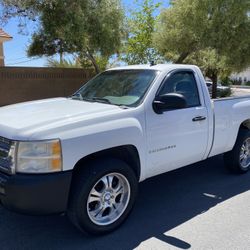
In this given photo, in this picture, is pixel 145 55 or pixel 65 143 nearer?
pixel 65 143

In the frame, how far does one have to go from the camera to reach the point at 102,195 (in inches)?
141

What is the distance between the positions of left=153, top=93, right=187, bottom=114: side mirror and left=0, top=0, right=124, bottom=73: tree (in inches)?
260

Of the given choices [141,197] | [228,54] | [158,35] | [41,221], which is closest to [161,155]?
[141,197]

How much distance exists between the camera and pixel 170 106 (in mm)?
3973

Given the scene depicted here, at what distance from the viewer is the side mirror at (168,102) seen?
12.8 feet

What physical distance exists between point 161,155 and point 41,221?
5.36 ft

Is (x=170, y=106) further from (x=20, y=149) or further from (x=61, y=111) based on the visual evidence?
(x=20, y=149)

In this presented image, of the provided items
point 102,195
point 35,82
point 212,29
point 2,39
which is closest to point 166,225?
point 102,195

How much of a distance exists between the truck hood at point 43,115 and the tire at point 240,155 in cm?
258

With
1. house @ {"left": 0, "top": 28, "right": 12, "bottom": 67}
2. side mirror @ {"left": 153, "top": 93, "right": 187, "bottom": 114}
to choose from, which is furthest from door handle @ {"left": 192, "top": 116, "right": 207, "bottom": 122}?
house @ {"left": 0, "top": 28, "right": 12, "bottom": 67}

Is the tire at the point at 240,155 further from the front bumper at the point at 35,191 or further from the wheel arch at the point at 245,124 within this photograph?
the front bumper at the point at 35,191

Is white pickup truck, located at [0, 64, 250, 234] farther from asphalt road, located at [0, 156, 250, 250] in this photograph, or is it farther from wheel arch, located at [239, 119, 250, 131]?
wheel arch, located at [239, 119, 250, 131]

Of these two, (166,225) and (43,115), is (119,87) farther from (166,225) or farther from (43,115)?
(166,225)

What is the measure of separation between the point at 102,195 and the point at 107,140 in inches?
24.7
